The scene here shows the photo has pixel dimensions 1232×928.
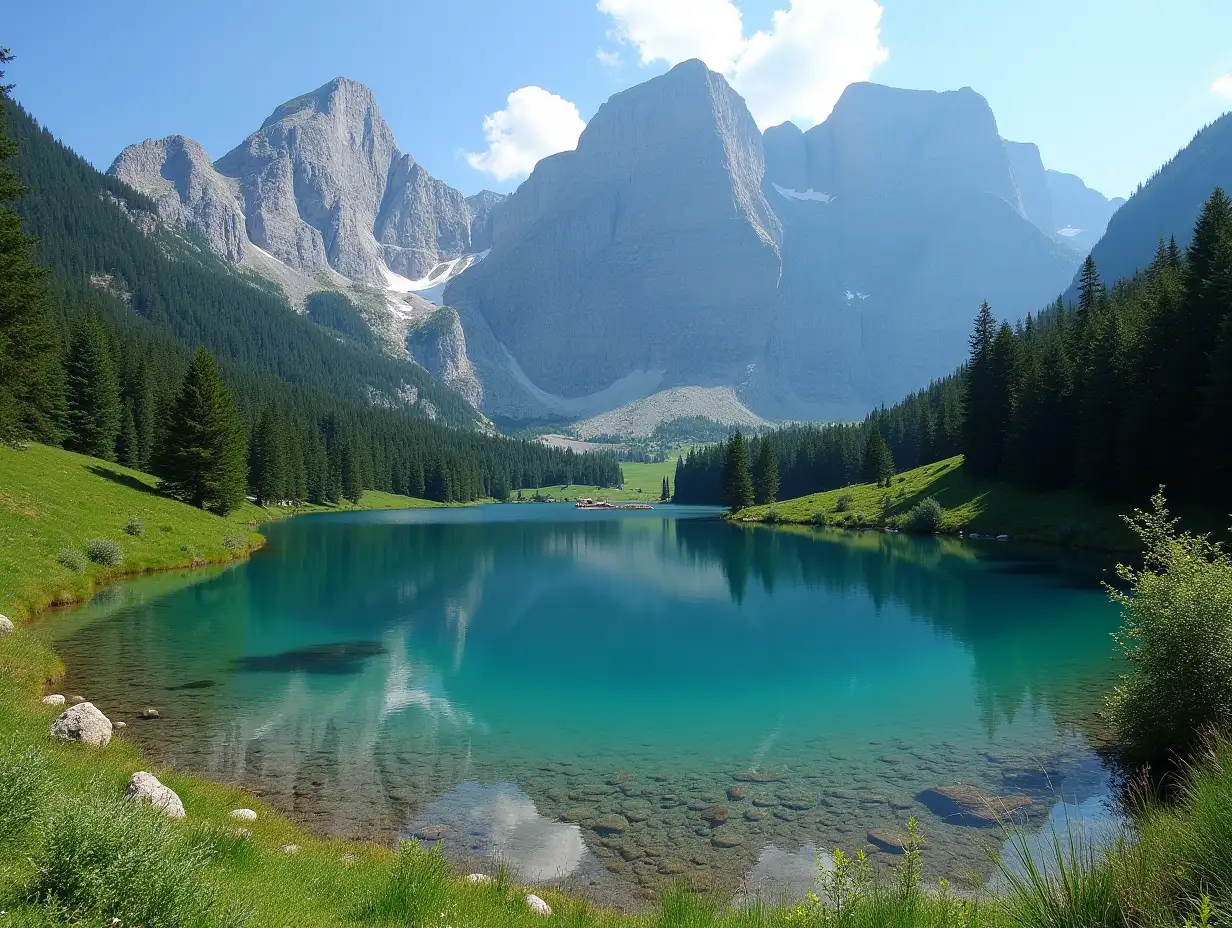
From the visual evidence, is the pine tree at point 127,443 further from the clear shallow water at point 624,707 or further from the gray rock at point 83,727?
the gray rock at point 83,727

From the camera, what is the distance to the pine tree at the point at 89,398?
3009 inches

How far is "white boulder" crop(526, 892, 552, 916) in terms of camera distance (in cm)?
976

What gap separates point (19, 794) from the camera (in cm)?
736

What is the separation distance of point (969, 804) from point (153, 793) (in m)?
16.6

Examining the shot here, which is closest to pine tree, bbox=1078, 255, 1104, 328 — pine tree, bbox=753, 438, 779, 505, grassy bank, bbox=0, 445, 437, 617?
pine tree, bbox=753, 438, 779, 505

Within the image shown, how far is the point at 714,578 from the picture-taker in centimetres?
5944

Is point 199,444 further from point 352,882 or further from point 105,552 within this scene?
point 352,882

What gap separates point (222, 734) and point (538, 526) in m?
107

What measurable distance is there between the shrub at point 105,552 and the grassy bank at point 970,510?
2844 inches

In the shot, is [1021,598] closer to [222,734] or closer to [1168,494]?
[1168,494]

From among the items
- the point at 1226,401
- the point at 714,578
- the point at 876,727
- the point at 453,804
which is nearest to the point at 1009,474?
the point at 1226,401

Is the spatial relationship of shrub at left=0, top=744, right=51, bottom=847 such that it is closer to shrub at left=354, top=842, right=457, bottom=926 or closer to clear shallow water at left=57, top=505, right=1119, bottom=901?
shrub at left=354, top=842, right=457, bottom=926

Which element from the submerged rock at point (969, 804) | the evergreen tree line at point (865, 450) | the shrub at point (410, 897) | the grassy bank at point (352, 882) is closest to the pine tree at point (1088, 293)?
the evergreen tree line at point (865, 450)

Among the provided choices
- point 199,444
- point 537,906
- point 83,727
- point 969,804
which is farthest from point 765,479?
point 537,906
